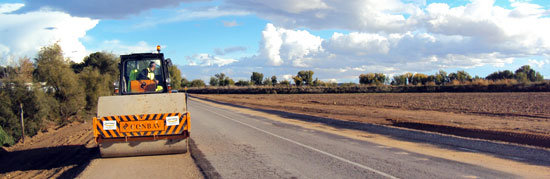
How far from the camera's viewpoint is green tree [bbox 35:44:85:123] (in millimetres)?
23609

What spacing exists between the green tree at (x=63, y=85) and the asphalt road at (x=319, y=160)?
1621 cm

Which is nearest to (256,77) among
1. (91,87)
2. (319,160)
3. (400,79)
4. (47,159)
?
(400,79)

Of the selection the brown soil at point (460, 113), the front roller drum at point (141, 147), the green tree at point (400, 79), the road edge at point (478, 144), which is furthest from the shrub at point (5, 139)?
the green tree at point (400, 79)

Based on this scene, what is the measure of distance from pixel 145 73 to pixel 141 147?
9.46ft

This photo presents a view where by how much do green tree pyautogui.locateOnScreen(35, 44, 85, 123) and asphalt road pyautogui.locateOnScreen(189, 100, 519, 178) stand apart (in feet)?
53.2

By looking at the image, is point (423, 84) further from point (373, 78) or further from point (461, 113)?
point (461, 113)

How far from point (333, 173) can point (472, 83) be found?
186ft

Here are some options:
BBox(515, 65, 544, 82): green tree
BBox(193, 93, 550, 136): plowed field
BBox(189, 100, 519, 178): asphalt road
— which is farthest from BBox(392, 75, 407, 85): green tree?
BBox(189, 100, 519, 178): asphalt road

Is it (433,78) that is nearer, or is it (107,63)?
(107,63)

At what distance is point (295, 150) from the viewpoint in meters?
10.3

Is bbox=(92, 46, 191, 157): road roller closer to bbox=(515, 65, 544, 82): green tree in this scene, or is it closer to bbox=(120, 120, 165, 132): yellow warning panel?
bbox=(120, 120, 165, 132): yellow warning panel

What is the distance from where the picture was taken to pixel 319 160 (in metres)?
8.78

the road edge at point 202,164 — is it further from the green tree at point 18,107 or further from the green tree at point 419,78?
the green tree at point 419,78

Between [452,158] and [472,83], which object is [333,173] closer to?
[452,158]
